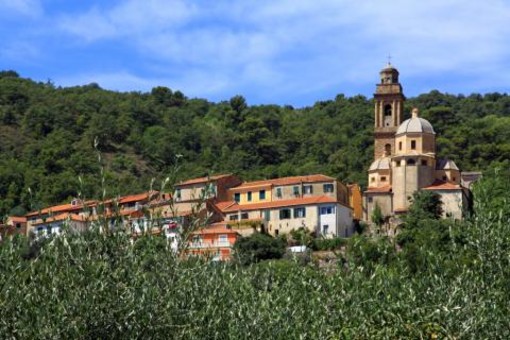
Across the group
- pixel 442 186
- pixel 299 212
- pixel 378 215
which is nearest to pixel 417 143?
pixel 442 186

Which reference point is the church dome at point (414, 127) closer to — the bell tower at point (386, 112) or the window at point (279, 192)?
the bell tower at point (386, 112)

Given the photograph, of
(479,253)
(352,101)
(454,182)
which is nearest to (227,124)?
(352,101)

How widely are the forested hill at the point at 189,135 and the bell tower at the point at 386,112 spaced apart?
8083mm

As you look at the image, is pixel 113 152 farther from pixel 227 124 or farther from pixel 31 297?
pixel 31 297

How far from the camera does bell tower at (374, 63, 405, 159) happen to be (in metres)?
85.1

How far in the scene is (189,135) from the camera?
419 feet

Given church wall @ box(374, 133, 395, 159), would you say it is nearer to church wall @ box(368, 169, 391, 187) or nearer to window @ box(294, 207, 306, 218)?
church wall @ box(368, 169, 391, 187)

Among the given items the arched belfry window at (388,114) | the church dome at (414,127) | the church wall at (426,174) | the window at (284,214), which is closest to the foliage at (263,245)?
the window at (284,214)

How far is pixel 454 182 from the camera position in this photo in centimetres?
7675

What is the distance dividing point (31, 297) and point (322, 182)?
62823 mm

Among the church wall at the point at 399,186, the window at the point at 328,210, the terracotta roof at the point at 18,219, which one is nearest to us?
the window at the point at 328,210

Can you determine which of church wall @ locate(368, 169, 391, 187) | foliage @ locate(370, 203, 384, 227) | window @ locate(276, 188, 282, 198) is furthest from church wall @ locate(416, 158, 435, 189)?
window @ locate(276, 188, 282, 198)

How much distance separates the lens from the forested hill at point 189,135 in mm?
99188

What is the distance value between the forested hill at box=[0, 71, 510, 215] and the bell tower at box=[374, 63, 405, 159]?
808cm
